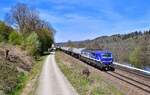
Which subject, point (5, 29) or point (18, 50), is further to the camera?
point (5, 29)

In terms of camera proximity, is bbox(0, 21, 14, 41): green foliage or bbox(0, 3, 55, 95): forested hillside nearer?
bbox(0, 3, 55, 95): forested hillside

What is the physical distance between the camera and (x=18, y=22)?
337 feet

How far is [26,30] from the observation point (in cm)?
10312

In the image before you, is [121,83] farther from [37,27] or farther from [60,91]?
[37,27]

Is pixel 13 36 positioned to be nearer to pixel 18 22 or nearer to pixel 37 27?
pixel 18 22

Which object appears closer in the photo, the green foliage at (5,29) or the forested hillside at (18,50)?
the forested hillside at (18,50)

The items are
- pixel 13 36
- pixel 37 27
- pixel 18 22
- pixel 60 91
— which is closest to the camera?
pixel 60 91

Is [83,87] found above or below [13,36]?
below

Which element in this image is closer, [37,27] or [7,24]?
[7,24]

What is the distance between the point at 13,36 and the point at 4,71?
4961 cm

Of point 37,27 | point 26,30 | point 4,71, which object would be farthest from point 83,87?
point 37,27

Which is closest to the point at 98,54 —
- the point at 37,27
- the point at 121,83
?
the point at 121,83

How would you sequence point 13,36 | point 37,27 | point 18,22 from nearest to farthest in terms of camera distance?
1. point 13,36
2. point 18,22
3. point 37,27

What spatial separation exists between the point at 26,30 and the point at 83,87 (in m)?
76.8
